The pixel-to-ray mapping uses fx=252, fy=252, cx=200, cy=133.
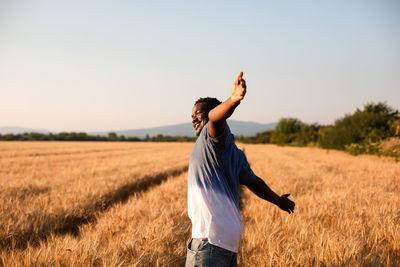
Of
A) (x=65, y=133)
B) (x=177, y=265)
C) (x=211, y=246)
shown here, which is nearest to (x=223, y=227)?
(x=211, y=246)

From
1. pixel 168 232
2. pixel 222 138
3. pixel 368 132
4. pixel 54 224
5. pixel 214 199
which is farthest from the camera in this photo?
pixel 368 132

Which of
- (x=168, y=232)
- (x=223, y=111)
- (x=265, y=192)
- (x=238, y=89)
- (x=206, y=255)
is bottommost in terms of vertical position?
(x=168, y=232)

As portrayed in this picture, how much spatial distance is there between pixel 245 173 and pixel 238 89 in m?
0.86

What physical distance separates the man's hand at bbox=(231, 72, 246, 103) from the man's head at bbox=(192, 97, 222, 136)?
1.66ft

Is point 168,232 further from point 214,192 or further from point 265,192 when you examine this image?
point 214,192

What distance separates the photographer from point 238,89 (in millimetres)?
1241

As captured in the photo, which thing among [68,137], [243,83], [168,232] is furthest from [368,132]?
[68,137]

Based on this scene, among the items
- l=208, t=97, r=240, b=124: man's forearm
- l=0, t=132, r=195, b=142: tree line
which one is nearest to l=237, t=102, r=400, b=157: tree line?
l=208, t=97, r=240, b=124: man's forearm

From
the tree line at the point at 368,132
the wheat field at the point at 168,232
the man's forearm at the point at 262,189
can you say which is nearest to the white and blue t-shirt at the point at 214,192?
the man's forearm at the point at 262,189

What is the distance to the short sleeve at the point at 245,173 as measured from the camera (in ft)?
6.02

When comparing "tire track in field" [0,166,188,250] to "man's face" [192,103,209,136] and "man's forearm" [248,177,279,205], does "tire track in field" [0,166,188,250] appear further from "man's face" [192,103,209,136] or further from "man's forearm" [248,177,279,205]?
"man's forearm" [248,177,279,205]

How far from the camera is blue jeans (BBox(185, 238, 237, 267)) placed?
1.49 metres

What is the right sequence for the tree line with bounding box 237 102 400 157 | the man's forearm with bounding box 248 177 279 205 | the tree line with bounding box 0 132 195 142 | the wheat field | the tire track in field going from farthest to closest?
the tree line with bounding box 0 132 195 142
the tree line with bounding box 237 102 400 157
the tire track in field
the wheat field
the man's forearm with bounding box 248 177 279 205

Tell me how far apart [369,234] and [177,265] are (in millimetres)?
2494
